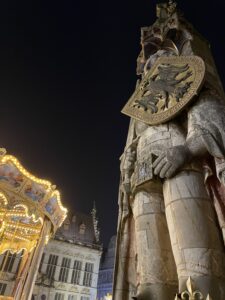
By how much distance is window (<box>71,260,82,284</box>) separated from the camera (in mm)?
33875

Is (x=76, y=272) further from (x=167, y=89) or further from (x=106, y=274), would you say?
(x=167, y=89)

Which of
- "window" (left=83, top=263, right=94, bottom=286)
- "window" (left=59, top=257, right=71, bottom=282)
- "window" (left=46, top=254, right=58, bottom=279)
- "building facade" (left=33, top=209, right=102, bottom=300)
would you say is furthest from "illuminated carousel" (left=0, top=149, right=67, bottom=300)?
"window" (left=83, top=263, right=94, bottom=286)

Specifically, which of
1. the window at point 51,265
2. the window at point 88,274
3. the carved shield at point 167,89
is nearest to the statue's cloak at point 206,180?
the carved shield at point 167,89


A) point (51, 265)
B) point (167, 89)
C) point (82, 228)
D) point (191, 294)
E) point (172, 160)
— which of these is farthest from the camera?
point (82, 228)

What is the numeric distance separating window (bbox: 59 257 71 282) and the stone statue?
3349 cm

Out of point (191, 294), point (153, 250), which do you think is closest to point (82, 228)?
point (153, 250)

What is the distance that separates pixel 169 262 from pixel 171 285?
31cm

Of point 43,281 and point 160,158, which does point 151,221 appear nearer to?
point 160,158

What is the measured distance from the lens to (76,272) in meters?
34.3

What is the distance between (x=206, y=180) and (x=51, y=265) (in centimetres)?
3523

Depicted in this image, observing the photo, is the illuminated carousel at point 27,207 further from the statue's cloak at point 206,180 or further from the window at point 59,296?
the window at point 59,296

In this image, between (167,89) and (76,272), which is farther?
(76,272)

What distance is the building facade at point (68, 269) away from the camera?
105 ft

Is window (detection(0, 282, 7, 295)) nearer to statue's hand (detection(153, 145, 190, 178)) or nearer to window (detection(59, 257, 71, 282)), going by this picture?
window (detection(59, 257, 71, 282))
